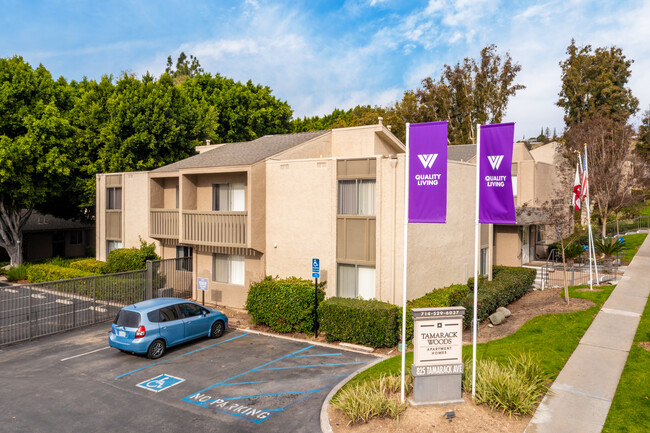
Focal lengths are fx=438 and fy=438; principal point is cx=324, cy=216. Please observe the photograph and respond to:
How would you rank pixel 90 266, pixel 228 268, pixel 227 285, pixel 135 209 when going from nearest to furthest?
pixel 227 285 → pixel 228 268 → pixel 90 266 → pixel 135 209

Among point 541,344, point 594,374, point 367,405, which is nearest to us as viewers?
point 367,405

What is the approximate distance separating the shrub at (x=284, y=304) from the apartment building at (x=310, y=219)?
3.97 feet

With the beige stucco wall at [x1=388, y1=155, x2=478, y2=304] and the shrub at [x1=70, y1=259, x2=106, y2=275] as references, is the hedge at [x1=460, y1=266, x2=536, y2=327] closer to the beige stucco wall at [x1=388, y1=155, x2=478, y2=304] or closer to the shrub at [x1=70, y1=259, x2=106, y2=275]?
the beige stucco wall at [x1=388, y1=155, x2=478, y2=304]

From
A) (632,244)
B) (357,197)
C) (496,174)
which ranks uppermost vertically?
(496,174)

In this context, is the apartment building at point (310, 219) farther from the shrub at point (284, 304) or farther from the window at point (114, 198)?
the window at point (114, 198)

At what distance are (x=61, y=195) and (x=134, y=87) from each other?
9.44 metres

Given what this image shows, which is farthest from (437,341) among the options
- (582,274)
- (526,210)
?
(526,210)

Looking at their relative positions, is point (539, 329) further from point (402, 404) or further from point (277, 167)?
point (277, 167)

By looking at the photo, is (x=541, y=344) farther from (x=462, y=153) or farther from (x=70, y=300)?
(x=70, y=300)

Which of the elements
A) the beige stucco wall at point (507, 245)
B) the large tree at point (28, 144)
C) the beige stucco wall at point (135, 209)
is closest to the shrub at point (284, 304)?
the beige stucco wall at point (135, 209)

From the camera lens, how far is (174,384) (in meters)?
12.3

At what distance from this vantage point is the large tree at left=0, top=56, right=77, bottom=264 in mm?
26922

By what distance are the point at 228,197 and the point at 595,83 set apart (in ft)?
146

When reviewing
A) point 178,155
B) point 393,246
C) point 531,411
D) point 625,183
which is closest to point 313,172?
point 393,246
